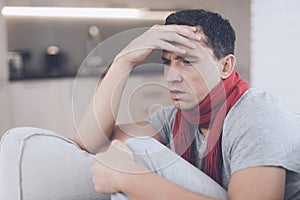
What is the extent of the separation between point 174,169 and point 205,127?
9.7 inches

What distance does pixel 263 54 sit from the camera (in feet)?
12.0

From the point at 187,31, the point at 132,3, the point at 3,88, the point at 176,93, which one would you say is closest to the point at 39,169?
the point at 176,93

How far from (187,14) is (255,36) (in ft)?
9.78

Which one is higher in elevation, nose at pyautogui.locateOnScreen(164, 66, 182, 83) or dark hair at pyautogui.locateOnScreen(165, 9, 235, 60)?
dark hair at pyautogui.locateOnScreen(165, 9, 235, 60)

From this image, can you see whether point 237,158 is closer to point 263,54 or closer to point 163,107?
point 163,107

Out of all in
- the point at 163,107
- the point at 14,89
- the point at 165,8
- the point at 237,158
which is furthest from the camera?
the point at 165,8

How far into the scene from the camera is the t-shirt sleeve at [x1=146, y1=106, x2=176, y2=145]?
1.20 meters

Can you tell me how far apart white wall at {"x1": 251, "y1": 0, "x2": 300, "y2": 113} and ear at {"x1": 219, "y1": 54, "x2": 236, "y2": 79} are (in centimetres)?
243

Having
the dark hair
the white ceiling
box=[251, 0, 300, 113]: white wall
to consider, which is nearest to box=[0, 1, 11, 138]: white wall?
the white ceiling

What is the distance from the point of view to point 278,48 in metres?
3.46

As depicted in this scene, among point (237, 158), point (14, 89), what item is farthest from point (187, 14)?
point (14, 89)

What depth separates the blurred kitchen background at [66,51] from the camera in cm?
331

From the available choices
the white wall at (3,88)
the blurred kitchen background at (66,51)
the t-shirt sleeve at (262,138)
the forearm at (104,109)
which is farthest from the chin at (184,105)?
the white wall at (3,88)

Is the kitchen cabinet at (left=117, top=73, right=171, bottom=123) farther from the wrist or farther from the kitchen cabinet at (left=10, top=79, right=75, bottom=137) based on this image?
the kitchen cabinet at (left=10, top=79, right=75, bottom=137)
